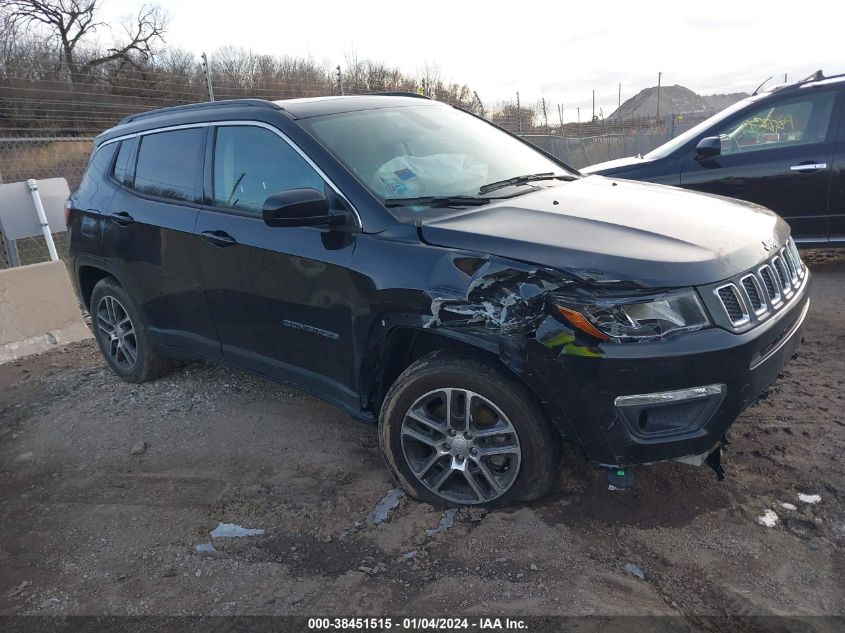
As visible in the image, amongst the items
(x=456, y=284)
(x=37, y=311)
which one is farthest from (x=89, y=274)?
(x=456, y=284)

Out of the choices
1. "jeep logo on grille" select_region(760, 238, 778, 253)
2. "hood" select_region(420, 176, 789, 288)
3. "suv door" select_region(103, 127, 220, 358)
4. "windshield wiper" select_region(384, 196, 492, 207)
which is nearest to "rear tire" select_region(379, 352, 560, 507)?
"hood" select_region(420, 176, 789, 288)

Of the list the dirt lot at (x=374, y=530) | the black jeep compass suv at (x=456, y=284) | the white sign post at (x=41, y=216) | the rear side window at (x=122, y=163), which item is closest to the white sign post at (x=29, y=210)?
the white sign post at (x=41, y=216)

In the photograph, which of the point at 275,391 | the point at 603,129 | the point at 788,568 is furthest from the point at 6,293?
the point at 603,129

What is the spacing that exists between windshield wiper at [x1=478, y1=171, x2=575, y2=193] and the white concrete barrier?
4713mm

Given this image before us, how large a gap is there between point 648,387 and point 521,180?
160 cm

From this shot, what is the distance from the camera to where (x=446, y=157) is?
145 inches

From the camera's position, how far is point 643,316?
→ 251 centimetres

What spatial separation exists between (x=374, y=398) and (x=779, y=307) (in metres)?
1.88

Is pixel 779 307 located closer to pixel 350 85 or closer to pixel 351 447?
pixel 351 447

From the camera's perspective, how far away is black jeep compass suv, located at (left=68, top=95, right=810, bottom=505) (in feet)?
8.32

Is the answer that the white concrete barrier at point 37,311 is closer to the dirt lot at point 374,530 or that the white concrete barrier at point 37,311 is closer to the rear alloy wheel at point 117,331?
the rear alloy wheel at point 117,331

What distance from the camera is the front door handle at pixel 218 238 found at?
3650mm

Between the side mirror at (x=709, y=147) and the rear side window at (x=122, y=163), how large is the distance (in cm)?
485

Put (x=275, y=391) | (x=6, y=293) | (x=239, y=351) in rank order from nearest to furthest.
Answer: (x=239, y=351), (x=275, y=391), (x=6, y=293)
